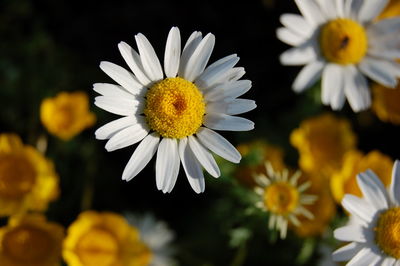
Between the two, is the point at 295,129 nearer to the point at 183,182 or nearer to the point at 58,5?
the point at 183,182

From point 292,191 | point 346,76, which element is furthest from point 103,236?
point 346,76

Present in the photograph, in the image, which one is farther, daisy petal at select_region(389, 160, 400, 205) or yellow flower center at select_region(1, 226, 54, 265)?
yellow flower center at select_region(1, 226, 54, 265)

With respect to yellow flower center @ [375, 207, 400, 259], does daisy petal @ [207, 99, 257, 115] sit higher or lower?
higher

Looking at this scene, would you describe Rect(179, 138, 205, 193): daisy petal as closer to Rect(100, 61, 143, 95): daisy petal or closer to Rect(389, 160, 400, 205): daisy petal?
Rect(100, 61, 143, 95): daisy petal

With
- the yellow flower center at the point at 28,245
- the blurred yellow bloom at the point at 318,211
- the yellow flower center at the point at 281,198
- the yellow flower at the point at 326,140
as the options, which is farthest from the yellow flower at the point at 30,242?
the yellow flower at the point at 326,140

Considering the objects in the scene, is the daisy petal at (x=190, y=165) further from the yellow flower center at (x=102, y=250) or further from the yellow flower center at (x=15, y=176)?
the yellow flower center at (x=15, y=176)

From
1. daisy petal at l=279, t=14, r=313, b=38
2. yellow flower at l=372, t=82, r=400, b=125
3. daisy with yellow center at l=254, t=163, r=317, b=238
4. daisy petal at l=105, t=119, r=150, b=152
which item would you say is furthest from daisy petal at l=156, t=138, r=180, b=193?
yellow flower at l=372, t=82, r=400, b=125

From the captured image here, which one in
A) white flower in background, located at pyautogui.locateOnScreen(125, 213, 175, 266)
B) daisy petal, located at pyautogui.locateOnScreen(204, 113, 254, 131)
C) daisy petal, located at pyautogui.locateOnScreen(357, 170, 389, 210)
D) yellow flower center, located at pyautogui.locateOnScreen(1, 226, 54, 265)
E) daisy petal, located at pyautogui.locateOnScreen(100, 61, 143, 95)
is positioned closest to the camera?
daisy petal, located at pyautogui.locateOnScreen(204, 113, 254, 131)
